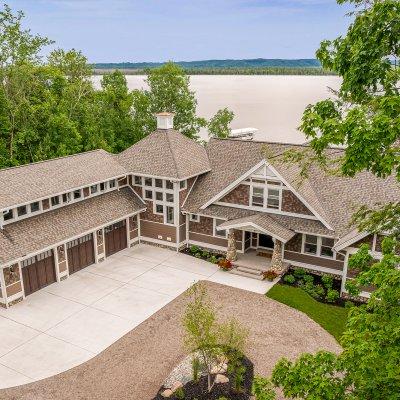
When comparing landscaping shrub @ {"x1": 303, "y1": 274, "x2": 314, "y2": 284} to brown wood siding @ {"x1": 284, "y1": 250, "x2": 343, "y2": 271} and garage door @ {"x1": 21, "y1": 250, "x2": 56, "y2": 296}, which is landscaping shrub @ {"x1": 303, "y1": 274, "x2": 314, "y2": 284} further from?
garage door @ {"x1": 21, "y1": 250, "x2": 56, "y2": 296}

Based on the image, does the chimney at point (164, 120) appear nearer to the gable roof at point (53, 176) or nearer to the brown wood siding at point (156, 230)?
the gable roof at point (53, 176)

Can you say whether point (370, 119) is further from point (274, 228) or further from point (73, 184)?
point (73, 184)

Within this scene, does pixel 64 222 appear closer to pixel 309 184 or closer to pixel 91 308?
pixel 91 308

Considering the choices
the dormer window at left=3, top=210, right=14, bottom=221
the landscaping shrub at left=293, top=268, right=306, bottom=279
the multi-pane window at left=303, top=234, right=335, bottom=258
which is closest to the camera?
the dormer window at left=3, top=210, right=14, bottom=221

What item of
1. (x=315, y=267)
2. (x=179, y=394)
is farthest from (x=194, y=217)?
(x=179, y=394)

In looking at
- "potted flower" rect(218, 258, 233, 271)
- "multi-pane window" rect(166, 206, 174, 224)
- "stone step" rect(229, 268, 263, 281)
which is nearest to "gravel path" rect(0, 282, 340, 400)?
"stone step" rect(229, 268, 263, 281)

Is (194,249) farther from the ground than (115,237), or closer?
closer

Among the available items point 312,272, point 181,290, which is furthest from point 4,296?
point 312,272
